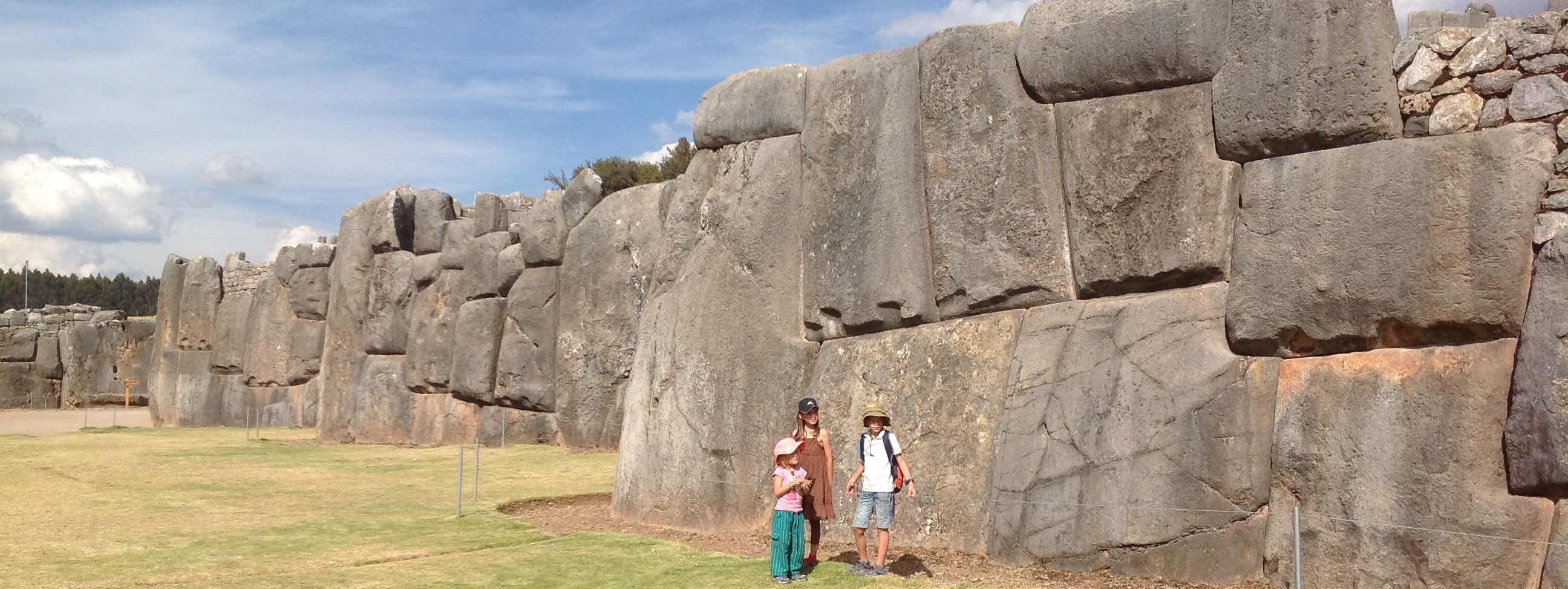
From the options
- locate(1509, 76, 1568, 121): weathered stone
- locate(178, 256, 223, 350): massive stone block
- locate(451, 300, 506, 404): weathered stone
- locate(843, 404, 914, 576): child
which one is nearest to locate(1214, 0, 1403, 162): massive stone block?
locate(1509, 76, 1568, 121): weathered stone

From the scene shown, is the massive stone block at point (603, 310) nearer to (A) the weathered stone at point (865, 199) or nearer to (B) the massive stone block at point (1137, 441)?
(A) the weathered stone at point (865, 199)

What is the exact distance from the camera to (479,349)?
75.5 ft

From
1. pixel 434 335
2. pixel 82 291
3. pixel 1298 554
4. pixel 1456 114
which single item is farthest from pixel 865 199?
pixel 82 291

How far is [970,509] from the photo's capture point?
10.2 meters

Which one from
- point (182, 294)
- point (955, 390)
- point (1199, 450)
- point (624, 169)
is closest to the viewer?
point (1199, 450)

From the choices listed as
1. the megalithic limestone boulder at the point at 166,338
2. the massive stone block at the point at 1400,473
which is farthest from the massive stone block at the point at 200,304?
the massive stone block at the point at 1400,473

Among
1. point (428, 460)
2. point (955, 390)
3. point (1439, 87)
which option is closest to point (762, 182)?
point (955, 390)

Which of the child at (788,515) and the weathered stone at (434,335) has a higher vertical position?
the weathered stone at (434,335)

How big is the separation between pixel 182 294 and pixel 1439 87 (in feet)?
99.6

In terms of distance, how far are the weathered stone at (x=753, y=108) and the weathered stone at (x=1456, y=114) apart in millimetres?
5629

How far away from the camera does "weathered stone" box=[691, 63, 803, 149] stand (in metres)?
12.3

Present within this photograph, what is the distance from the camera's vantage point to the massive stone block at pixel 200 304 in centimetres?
3122

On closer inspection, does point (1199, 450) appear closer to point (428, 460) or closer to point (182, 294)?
point (428, 460)

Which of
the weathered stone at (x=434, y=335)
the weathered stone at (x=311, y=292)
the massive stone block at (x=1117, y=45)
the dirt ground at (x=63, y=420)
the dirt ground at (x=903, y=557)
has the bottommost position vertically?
the dirt ground at (x=63, y=420)
